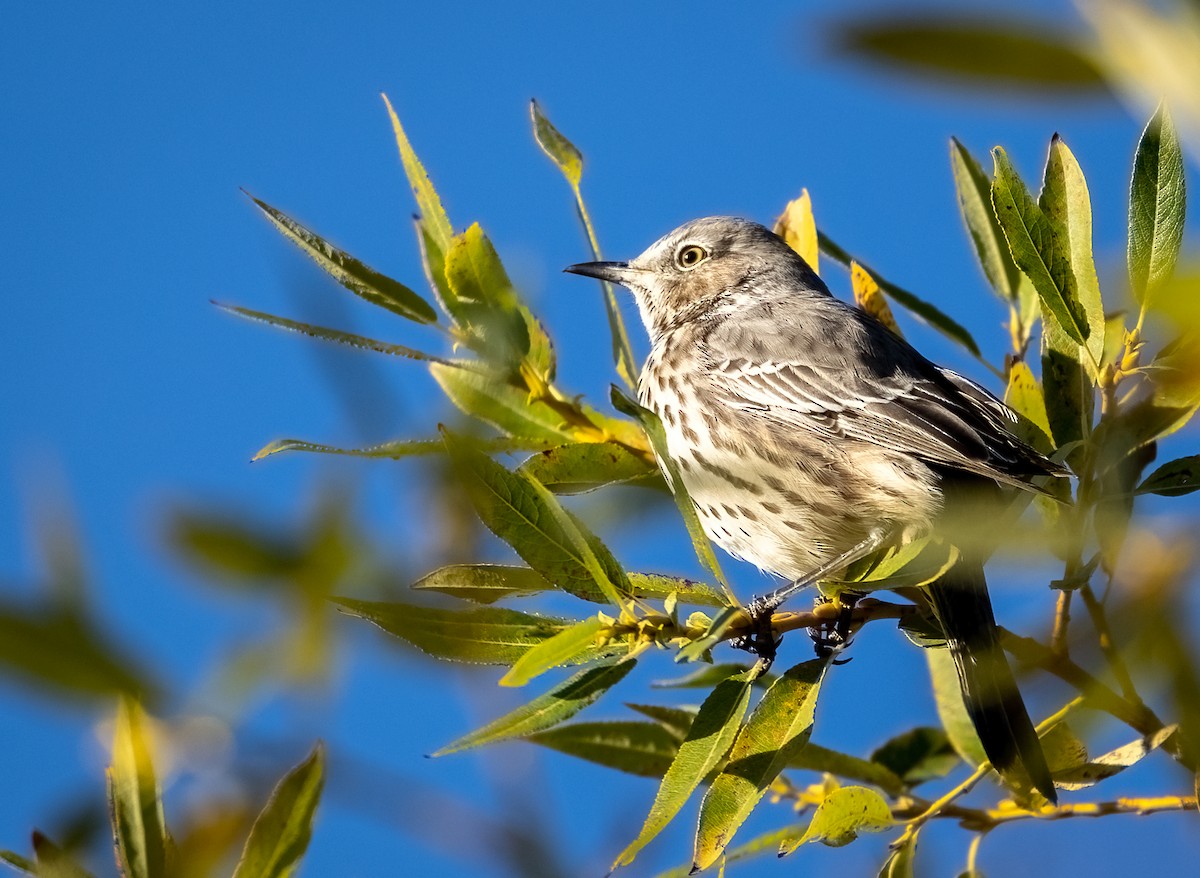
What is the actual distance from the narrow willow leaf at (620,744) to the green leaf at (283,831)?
1350 mm

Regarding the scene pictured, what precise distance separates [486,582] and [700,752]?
57 centimetres

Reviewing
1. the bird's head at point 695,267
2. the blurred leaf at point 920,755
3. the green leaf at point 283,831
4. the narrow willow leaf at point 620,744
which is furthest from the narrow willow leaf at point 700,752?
the bird's head at point 695,267

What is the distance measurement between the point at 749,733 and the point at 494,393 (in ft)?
4.30

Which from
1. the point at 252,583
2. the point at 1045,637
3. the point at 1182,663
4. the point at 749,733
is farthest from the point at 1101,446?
the point at 252,583

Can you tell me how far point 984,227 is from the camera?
4.09 metres

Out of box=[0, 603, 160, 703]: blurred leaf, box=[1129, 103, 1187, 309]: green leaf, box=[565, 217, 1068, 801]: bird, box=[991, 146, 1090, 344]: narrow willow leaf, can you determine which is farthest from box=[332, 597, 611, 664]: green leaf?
box=[1129, 103, 1187, 309]: green leaf

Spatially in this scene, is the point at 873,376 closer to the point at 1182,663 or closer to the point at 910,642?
the point at 910,642

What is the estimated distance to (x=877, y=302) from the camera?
4219 millimetres

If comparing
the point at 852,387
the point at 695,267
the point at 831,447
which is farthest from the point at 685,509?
the point at 695,267

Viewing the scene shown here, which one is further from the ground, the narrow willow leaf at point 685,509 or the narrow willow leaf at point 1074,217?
the narrow willow leaf at point 1074,217

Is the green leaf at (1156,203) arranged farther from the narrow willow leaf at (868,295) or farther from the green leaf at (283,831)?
the green leaf at (283,831)

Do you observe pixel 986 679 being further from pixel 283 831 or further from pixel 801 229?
pixel 283 831

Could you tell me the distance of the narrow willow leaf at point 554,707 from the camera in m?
2.14

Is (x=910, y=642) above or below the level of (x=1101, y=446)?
below
